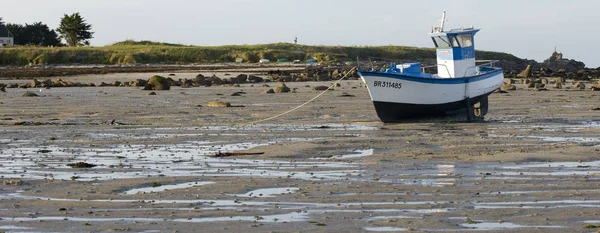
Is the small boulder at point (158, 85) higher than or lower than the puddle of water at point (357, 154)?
higher

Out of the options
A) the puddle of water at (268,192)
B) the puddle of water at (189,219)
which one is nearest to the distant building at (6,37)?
the puddle of water at (268,192)

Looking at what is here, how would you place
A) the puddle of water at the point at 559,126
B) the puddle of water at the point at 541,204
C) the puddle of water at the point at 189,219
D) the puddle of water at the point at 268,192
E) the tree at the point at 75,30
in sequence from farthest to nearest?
1. the tree at the point at 75,30
2. the puddle of water at the point at 559,126
3. the puddle of water at the point at 268,192
4. the puddle of water at the point at 541,204
5. the puddle of water at the point at 189,219

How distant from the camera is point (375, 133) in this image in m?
20.6

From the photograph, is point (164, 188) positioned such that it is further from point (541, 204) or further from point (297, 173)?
point (541, 204)

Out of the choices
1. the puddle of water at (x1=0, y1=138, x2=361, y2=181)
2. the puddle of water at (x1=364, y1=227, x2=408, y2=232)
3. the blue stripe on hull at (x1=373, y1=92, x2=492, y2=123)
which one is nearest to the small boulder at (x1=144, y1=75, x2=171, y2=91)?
the blue stripe on hull at (x1=373, y1=92, x2=492, y2=123)

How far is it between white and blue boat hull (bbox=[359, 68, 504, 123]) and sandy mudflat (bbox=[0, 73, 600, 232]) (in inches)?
16.1

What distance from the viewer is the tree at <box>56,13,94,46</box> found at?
359 ft

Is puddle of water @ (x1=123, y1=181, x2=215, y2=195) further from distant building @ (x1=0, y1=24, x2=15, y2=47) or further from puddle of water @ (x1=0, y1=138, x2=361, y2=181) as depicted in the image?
distant building @ (x1=0, y1=24, x2=15, y2=47)

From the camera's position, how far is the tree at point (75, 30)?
109312 mm

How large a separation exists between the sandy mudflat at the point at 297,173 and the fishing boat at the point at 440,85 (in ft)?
1.61

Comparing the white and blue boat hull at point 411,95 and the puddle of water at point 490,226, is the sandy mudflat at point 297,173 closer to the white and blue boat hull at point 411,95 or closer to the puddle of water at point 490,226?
the puddle of water at point 490,226

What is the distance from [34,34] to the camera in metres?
116

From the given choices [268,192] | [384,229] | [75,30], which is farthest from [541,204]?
[75,30]

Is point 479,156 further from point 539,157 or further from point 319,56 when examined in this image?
point 319,56
